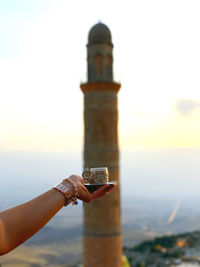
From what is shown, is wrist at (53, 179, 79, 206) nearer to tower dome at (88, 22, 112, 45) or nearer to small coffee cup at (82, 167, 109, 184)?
small coffee cup at (82, 167, 109, 184)

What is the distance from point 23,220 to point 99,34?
1219 cm

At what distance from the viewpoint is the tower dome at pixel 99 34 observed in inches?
498

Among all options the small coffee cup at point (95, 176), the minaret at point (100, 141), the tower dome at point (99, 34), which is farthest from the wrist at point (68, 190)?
the tower dome at point (99, 34)

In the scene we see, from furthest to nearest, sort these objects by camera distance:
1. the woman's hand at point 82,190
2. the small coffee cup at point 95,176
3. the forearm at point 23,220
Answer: the small coffee cup at point 95,176
the woman's hand at point 82,190
the forearm at point 23,220

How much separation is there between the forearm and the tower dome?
39.3 ft

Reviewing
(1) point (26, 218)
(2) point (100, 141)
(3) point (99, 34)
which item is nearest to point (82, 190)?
(1) point (26, 218)

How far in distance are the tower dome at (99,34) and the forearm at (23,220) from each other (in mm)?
11978

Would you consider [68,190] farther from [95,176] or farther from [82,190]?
[95,176]

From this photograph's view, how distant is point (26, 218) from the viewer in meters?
1.21

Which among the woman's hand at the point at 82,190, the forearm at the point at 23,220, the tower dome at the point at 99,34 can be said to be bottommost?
the forearm at the point at 23,220

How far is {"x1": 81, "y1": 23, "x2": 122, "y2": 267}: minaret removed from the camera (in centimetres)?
1258

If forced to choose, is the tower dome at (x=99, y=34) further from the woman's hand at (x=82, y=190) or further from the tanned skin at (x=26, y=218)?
the tanned skin at (x=26, y=218)

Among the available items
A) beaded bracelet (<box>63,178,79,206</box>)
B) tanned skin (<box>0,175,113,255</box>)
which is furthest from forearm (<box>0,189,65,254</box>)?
beaded bracelet (<box>63,178,79,206</box>)

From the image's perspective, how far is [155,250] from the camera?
2211 cm
